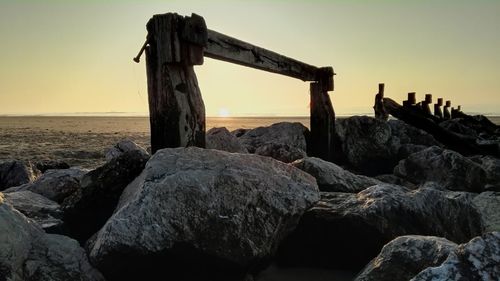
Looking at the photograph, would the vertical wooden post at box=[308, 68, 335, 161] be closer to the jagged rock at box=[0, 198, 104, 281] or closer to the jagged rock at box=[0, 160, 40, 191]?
the jagged rock at box=[0, 160, 40, 191]

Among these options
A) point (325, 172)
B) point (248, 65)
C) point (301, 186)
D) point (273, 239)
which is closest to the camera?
point (273, 239)

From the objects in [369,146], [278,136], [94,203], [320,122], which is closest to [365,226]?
[94,203]

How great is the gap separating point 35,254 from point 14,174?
5459 millimetres

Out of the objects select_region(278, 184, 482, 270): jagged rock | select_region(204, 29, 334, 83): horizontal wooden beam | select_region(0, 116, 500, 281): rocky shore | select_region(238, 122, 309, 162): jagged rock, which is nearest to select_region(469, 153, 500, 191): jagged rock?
select_region(0, 116, 500, 281): rocky shore

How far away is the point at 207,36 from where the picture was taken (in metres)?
5.31

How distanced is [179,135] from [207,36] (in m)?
1.18

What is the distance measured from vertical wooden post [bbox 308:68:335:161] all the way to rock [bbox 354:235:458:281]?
21.8 ft

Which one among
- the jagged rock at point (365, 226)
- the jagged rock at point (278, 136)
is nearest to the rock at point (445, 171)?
the jagged rock at point (278, 136)

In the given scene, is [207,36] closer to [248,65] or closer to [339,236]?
[248,65]

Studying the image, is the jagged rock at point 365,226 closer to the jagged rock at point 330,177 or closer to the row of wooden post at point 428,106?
the jagged rock at point 330,177

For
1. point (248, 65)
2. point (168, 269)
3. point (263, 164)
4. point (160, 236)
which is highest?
point (248, 65)

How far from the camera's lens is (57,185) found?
595 centimetres

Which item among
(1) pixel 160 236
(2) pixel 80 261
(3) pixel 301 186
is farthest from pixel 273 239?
(2) pixel 80 261

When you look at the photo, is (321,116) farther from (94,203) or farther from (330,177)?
(94,203)
